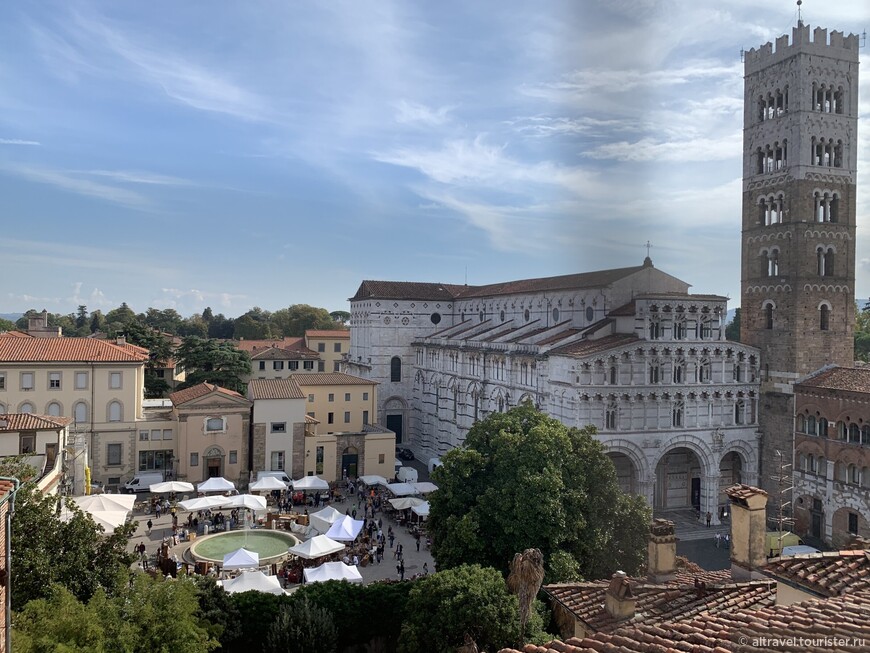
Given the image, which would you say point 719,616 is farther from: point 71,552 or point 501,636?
point 71,552

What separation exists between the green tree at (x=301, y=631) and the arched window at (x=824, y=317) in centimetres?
→ 3299

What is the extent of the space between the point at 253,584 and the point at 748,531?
1537cm

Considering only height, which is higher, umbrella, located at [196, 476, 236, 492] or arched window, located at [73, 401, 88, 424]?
arched window, located at [73, 401, 88, 424]

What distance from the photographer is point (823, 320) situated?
129 feet

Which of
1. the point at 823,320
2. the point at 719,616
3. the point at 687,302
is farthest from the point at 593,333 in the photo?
the point at 719,616

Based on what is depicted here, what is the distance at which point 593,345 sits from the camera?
120ft

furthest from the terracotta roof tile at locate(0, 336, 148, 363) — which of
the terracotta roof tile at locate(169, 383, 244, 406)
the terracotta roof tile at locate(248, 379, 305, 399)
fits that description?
the terracotta roof tile at locate(248, 379, 305, 399)

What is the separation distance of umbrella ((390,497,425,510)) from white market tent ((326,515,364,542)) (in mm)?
5613

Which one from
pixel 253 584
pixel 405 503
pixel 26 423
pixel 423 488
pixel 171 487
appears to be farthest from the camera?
pixel 423 488

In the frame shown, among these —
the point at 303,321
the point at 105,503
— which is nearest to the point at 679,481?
the point at 105,503

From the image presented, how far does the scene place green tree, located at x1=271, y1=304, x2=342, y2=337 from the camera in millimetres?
99500

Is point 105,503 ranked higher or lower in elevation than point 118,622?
lower

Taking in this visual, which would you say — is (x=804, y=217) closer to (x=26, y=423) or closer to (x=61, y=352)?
(x=26, y=423)

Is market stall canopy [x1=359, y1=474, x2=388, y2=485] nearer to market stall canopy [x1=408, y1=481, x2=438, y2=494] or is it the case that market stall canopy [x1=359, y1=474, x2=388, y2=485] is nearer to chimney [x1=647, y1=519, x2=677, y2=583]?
market stall canopy [x1=408, y1=481, x2=438, y2=494]
